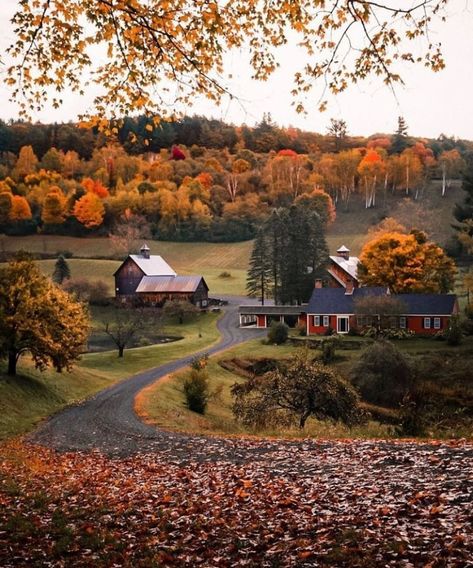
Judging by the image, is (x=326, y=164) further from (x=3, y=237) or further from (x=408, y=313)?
(x=408, y=313)

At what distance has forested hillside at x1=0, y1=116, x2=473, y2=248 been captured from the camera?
12506 cm

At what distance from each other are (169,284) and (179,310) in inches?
393

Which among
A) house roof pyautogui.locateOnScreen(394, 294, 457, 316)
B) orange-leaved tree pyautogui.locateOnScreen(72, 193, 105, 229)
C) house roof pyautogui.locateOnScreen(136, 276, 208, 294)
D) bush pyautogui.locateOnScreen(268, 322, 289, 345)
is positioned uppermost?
orange-leaved tree pyautogui.locateOnScreen(72, 193, 105, 229)

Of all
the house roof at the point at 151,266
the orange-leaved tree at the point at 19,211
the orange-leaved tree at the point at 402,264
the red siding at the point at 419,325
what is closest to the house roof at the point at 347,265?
the orange-leaved tree at the point at 402,264

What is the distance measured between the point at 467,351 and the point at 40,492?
4431 centimetres

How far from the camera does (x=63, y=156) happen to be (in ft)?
541

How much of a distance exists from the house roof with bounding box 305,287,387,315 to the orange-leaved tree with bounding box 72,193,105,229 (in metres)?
71.1

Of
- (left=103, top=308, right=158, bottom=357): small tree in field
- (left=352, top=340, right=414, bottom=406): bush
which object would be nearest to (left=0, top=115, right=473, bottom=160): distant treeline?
(left=103, top=308, right=158, bottom=357): small tree in field

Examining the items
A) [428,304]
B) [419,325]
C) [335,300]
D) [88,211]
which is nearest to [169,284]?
[335,300]

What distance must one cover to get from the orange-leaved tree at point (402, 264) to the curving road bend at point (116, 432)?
33.7 metres

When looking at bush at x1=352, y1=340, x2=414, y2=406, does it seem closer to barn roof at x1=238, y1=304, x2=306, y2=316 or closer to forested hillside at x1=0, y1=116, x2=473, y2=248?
barn roof at x1=238, y1=304, x2=306, y2=316

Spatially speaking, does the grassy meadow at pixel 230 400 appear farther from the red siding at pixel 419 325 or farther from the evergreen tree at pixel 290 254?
the evergreen tree at pixel 290 254

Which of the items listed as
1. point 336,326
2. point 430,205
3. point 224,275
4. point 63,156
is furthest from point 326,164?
point 336,326

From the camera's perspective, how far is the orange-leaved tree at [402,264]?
65.4 m
